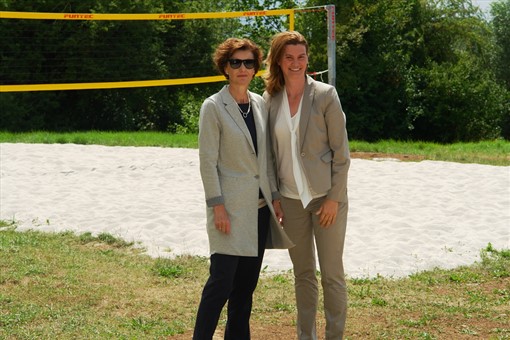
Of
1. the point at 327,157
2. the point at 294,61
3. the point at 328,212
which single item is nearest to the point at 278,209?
the point at 328,212

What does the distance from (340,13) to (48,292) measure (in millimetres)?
16264

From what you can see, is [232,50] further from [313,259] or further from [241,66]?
[313,259]

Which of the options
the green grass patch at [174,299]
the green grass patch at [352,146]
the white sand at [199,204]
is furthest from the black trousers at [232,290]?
the green grass patch at [352,146]

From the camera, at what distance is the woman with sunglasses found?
12.8 ft

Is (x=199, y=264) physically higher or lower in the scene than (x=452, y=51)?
lower

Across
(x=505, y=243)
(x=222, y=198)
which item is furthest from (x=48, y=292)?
(x=505, y=243)

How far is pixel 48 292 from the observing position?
5457mm

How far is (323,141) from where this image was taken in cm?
410

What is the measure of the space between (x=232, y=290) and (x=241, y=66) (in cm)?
112

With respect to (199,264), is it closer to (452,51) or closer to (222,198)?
(222,198)

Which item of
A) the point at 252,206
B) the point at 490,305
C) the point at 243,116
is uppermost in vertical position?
the point at 243,116

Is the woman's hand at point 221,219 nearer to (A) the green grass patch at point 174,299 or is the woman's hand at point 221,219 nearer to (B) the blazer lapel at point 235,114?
(B) the blazer lapel at point 235,114

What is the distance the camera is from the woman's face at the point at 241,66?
3977 millimetres

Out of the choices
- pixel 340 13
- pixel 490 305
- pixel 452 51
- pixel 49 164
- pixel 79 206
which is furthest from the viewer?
pixel 452 51
